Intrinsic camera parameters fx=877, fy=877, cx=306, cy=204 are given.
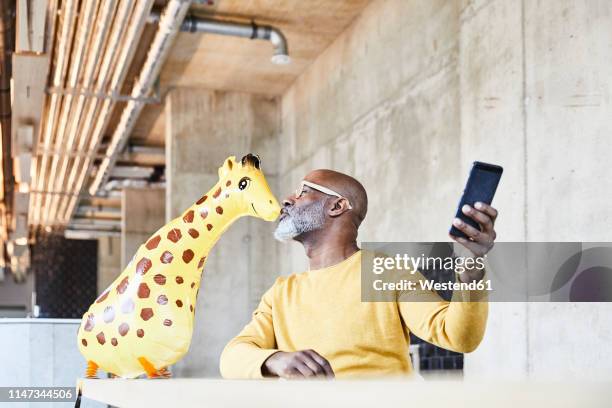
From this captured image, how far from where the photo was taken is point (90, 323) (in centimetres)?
222

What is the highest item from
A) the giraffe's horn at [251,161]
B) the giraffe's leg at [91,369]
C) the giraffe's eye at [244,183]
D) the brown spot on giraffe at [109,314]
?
the giraffe's horn at [251,161]

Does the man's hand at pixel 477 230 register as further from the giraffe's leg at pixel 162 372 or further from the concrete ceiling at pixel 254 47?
the concrete ceiling at pixel 254 47

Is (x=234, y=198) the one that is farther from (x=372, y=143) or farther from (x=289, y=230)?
(x=372, y=143)

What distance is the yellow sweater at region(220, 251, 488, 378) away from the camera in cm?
170

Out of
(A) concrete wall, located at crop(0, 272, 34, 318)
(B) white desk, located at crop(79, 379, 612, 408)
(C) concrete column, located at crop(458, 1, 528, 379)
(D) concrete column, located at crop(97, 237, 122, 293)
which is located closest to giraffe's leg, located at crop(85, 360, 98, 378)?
(B) white desk, located at crop(79, 379, 612, 408)

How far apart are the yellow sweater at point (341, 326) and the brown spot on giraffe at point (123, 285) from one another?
45 cm

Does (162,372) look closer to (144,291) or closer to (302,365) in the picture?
(144,291)

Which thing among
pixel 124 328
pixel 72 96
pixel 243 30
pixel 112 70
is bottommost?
pixel 124 328

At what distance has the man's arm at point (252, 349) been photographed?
5.11 ft

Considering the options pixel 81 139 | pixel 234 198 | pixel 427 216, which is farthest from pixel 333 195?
pixel 81 139

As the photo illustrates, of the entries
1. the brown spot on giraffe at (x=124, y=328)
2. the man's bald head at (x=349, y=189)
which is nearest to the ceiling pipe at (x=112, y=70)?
the brown spot on giraffe at (x=124, y=328)

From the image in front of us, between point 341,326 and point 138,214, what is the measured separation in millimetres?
11131

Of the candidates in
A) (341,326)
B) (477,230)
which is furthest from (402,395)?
(341,326)

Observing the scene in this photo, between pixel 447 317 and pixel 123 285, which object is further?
pixel 123 285
